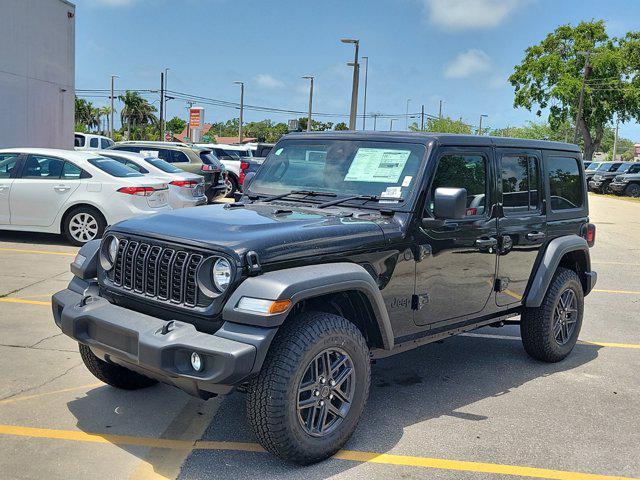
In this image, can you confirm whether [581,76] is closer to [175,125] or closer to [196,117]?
[196,117]

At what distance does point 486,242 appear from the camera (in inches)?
195

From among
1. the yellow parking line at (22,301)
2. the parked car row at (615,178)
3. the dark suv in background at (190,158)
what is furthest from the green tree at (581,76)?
the yellow parking line at (22,301)

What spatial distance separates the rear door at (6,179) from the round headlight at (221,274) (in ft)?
27.5

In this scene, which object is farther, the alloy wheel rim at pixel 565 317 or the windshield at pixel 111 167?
the windshield at pixel 111 167

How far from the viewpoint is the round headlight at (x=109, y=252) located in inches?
163

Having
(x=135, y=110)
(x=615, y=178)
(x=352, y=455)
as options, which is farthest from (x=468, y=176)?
(x=135, y=110)

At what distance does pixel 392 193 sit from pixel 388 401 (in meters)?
1.49

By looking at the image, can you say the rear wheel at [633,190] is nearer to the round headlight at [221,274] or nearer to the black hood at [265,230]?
the black hood at [265,230]

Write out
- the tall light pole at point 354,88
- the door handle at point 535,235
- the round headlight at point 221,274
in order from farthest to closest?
the tall light pole at point 354,88
the door handle at point 535,235
the round headlight at point 221,274

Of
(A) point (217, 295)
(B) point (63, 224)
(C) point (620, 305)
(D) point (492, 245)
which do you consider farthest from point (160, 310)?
(B) point (63, 224)

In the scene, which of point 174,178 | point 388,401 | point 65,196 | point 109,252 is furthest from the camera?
point 174,178

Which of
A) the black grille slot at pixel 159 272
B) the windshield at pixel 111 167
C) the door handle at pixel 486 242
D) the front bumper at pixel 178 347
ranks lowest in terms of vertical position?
the front bumper at pixel 178 347

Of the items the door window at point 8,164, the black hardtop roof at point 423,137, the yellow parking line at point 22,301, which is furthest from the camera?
the door window at point 8,164

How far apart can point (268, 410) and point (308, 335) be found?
17.2 inches
